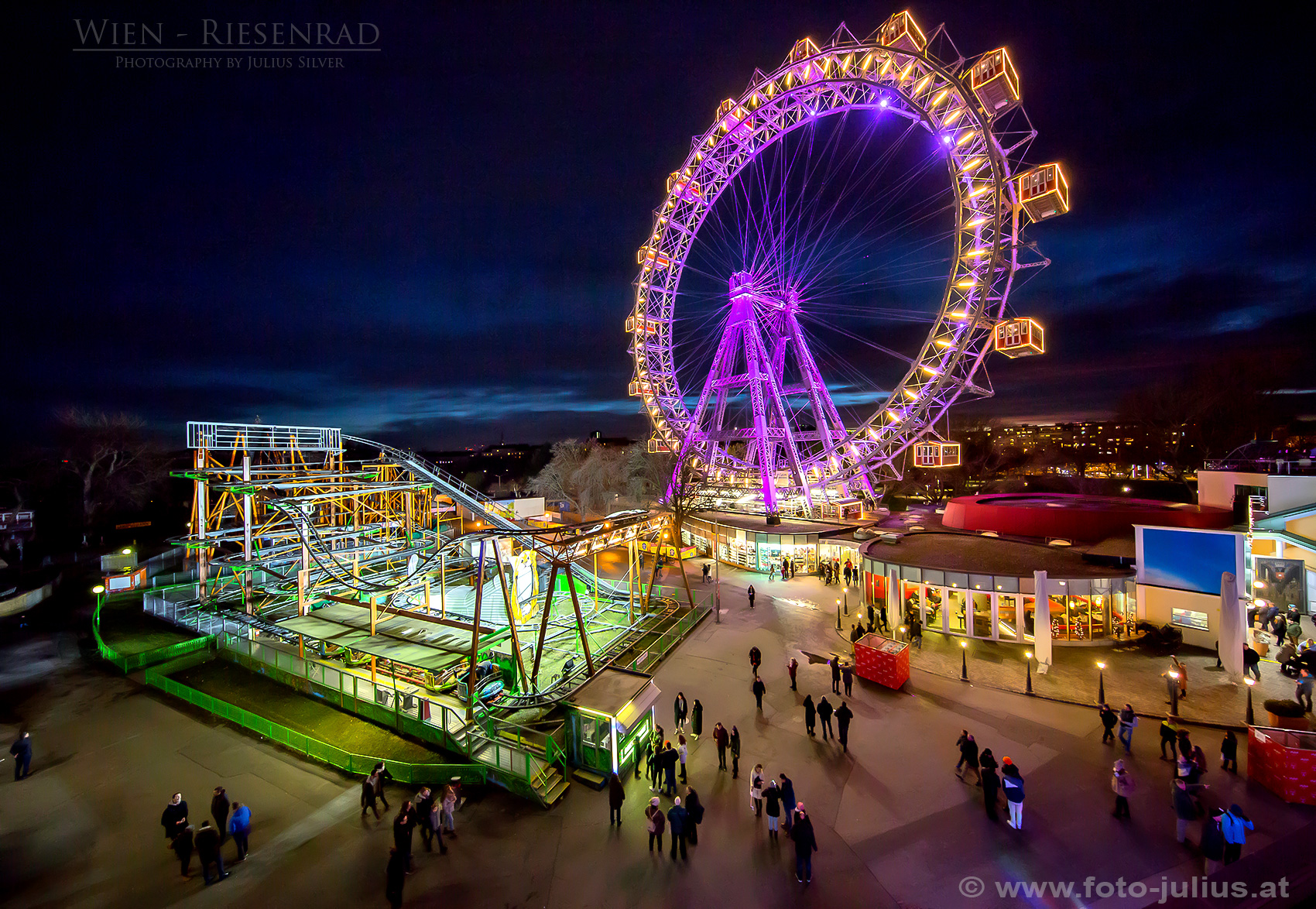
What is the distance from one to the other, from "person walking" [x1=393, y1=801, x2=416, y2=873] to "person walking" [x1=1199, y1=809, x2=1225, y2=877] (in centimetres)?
1254

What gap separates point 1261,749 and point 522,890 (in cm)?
1393

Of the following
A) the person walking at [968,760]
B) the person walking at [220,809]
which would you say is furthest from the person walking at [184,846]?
the person walking at [968,760]

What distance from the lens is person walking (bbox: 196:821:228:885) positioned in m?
8.24

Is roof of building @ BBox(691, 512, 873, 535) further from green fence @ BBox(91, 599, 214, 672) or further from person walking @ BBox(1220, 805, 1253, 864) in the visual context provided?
green fence @ BBox(91, 599, 214, 672)

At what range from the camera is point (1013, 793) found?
8.80 m

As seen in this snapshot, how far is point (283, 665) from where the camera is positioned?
15883mm

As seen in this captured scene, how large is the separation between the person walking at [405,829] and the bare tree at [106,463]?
52.7 m

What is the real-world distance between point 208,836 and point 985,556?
22.8 meters

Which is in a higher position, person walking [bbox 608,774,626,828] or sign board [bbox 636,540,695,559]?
person walking [bbox 608,774,626,828]

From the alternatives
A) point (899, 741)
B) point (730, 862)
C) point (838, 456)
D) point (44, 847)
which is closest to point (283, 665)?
point (44, 847)

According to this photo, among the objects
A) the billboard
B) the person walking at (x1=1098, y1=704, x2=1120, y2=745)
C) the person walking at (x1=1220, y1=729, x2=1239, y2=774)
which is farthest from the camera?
the billboard

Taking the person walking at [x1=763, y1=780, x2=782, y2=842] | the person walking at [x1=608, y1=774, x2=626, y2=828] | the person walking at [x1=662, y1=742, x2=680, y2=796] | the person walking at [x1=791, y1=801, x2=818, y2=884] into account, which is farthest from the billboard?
the person walking at [x1=608, y1=774, x2=626, y2=828]

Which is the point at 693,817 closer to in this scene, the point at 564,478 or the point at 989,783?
the point at 989,783

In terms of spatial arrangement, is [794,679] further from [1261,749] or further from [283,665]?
[283,665]
